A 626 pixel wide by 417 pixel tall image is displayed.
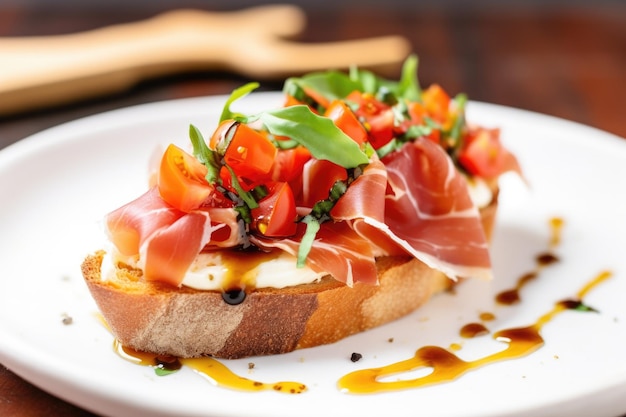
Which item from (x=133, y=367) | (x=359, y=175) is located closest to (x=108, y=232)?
(x=133, y=367)

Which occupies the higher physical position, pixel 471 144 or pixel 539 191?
pixel 471 144

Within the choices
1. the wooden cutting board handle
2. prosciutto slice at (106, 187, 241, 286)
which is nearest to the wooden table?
the wooden cutting board handle

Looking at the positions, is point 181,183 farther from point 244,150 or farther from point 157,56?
point 157,56

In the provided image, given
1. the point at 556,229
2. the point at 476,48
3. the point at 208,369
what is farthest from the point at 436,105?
the point at 476,48

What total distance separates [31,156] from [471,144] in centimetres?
205

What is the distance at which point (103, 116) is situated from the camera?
15.8ft

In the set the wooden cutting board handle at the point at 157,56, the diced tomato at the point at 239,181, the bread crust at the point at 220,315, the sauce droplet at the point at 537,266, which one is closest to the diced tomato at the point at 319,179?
the diced tomato at the point at 239,181

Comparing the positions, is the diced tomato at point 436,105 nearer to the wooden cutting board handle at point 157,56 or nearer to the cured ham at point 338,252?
the cured ham at point 338,252

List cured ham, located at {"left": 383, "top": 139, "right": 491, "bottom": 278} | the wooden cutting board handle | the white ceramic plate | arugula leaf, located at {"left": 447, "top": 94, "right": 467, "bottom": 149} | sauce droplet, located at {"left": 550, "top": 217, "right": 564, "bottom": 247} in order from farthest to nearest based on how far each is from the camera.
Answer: the wooden cutting board handle, sauce droplet, located at {"left": 550, "top": 217, "right": 564, "bottom": 247}, arugula leaf, located at {"left": 447, "top": 94, "right": 467, "bottom": 149}, cured ham, located at {"left": 383, "top": 139, "right": 491, "bottom": 278}, the white ceramic plate

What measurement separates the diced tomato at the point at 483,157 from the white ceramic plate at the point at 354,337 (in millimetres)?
369

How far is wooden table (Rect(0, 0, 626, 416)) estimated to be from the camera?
5789 mm

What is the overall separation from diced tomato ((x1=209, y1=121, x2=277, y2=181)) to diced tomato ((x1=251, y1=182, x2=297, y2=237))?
0.32 ft

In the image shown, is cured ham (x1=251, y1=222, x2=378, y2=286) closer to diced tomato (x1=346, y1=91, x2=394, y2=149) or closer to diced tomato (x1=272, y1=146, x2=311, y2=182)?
diced tomato (x1=272, y1=146, x2=311, y2=182)

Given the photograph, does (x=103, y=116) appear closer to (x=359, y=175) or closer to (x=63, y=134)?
(x=63, y=134)
